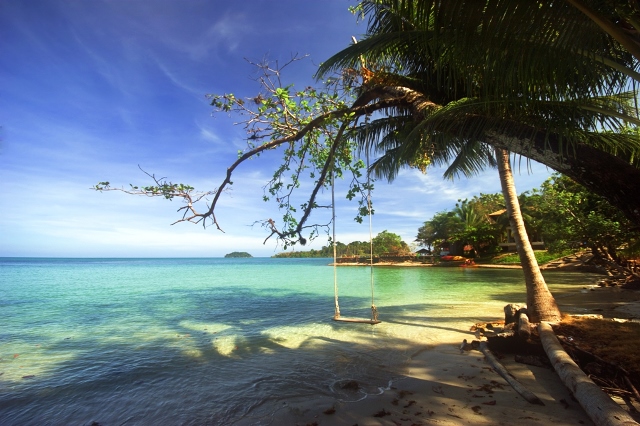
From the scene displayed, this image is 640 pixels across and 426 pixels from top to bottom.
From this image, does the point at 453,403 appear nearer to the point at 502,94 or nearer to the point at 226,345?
the point at 502,94

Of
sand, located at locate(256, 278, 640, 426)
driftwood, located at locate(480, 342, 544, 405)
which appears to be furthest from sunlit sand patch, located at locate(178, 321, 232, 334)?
driftwood, located at locate(480, 342, 544, 405)

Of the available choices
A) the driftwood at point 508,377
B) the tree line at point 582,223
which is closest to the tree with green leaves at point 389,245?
the tree line at point 582,223

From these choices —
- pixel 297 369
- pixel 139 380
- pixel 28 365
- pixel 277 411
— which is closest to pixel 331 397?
pixel 277 411

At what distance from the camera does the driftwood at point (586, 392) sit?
238cm

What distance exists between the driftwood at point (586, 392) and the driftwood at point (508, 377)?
0.34 meters

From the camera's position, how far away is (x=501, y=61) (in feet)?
9.08

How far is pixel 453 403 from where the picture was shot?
134 inches

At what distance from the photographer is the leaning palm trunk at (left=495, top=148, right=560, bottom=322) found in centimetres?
567

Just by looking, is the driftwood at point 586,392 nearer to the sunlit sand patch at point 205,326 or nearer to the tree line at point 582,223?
the tree line at point 582,223

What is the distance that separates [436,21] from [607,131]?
8.02ft

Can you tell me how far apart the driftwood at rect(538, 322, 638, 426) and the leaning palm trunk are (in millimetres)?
1582

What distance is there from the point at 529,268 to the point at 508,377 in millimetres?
2747

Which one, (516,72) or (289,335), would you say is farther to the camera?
(289,335)

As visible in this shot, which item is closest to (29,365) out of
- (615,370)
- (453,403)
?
(453,403)
